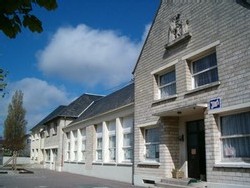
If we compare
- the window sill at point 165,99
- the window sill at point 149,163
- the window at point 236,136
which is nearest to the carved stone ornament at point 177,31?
the window sill at point 165,99

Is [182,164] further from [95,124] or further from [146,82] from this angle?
[95,124]

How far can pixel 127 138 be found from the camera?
22.2 meters

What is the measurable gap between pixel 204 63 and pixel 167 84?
9.26 feet

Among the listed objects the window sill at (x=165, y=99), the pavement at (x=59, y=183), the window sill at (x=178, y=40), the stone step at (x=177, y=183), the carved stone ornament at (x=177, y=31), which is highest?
the carved stone ornament at (x=177, y=31)

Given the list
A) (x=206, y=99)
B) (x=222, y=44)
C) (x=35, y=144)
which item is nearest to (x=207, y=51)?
(x=222, y=44)

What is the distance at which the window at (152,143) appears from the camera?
17.1 m

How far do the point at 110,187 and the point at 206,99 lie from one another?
736 centimetres

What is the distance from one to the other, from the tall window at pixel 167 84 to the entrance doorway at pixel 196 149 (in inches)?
72.6

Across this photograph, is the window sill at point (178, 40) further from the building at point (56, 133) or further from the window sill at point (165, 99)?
the building at point (56, 133)

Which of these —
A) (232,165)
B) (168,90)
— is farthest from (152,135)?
(232,165)

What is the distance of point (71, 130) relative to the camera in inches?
1316

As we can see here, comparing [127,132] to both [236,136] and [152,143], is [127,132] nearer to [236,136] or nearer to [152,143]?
[152,143]

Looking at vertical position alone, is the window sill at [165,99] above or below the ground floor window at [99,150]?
above

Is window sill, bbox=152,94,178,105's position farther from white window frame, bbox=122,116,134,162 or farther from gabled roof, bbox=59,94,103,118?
gabled roof, bbox=59,94,103,118
